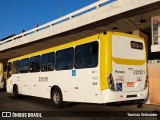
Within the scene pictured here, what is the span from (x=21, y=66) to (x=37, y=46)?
515 inches

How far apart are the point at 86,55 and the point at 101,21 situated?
7940mm

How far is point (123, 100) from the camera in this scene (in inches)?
422

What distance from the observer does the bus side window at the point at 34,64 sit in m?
16.1

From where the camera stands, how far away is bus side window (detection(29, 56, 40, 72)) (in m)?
16.1

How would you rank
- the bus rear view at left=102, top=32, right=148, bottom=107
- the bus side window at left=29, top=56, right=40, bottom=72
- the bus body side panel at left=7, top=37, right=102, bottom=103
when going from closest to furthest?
the bus rear view at left=102, top=32, right=148, bottom=107
the bus body side panel at left=7, top=37, right=102, bottom=103
the bus side window at left=29, top=56, right=40, bottom=72

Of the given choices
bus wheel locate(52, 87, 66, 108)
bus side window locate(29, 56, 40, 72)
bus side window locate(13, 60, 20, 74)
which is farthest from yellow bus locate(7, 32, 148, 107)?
bus side window locate(13, 60, 20, 74)

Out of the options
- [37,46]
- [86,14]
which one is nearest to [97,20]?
[86,14]

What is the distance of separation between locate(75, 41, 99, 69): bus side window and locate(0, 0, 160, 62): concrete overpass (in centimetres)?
531

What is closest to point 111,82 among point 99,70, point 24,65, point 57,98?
point 99,70

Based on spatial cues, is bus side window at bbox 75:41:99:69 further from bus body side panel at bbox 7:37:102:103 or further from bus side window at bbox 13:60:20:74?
bus side window at bbox 13:60:20:74

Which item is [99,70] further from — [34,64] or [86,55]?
→ [34,64]

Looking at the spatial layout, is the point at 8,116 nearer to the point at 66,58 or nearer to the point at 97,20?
the point at 66,58

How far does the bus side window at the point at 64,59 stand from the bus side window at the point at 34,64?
8.40ft

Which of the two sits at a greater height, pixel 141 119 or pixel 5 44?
pixel 5 44
